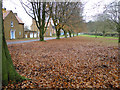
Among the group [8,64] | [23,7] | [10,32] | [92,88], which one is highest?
[23,7]

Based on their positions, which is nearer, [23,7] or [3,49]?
[3,49]

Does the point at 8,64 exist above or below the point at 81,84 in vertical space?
above

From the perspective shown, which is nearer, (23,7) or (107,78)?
(107,78)

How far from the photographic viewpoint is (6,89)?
11.4 feet

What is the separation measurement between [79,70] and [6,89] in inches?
144

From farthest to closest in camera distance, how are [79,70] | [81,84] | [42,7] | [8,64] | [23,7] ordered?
[42,7] < [23,7] < [79,70] < [81,84] < [8,64]

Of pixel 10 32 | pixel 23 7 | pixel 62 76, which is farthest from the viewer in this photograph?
pixel 10 32

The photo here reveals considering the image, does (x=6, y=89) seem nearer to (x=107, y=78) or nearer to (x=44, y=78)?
(x=44, y=78)

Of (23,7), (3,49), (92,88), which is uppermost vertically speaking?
(23,7)

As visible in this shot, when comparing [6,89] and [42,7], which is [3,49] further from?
[42,7]

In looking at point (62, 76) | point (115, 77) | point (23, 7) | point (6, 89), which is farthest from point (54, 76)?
point (23, 7)

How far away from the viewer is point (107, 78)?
169 inches

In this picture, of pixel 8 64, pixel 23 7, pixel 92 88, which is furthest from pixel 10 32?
pixel 92 88

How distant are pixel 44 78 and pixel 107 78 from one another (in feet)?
9.98
